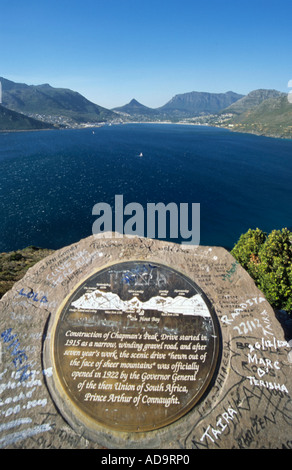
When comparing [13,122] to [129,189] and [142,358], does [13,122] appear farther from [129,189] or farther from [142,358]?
[142,358]

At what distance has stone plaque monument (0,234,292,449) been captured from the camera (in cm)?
548

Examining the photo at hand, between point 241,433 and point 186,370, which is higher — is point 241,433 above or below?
below

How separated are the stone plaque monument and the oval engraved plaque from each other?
25 millimetres

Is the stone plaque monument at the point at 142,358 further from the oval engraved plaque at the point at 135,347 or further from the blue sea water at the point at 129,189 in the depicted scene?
the blue sea water at the point at 129,189

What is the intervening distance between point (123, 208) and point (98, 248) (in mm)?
39684

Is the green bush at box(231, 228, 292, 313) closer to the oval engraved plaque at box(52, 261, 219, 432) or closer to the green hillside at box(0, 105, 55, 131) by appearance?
the oval engraved plaque at box(52, 261, 219, 432)

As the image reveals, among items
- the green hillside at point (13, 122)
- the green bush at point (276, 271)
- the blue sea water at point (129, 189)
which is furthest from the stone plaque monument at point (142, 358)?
the green hillside at point (13, 122)

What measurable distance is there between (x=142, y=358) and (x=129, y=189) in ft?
174

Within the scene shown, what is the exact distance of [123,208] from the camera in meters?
47.8

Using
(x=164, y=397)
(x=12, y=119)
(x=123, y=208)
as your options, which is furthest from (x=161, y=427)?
(x=12, y=119)

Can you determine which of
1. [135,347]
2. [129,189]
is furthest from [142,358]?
[129,189]

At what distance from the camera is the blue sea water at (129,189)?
3938cm
